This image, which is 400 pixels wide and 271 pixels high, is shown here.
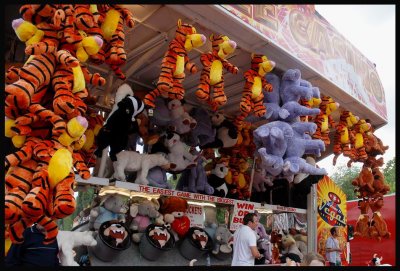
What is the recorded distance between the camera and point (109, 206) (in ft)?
15.1

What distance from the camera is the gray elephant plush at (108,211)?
4.50 m

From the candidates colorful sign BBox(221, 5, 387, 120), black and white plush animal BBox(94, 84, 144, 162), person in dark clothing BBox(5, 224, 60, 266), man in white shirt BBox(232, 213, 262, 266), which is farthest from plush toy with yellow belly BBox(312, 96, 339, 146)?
person in dark clothing BBox(5, 224, 60, 266)

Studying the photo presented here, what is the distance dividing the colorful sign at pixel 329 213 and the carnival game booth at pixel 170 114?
1.54ft

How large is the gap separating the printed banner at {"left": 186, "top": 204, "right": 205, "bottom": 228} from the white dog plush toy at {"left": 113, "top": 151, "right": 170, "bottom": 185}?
0.90 metres

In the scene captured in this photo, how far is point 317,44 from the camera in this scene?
5.07 metres

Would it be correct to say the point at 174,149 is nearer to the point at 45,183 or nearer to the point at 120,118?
the point at 120,118

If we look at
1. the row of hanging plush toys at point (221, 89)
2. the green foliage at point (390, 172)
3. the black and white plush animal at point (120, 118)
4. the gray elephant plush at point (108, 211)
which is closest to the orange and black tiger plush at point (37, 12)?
the row of hanging plush toys at point (221, 89)

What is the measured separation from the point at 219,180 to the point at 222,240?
88cm

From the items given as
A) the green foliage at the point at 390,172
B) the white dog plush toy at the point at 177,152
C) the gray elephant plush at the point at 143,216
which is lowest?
the gray elephant plush at the point at 143,216

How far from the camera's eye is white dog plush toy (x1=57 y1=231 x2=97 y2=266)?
3.64m

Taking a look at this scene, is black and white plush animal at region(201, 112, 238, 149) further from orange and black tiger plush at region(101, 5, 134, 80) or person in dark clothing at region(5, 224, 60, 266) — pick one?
person in dark clothing at region(5, 224, 60, 266)

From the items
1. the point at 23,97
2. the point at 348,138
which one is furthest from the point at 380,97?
the point at 23,97

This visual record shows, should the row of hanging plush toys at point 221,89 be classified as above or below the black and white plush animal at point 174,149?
above

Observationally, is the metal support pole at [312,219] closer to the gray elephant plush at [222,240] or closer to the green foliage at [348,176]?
the gray elephant plush at [222,240]
